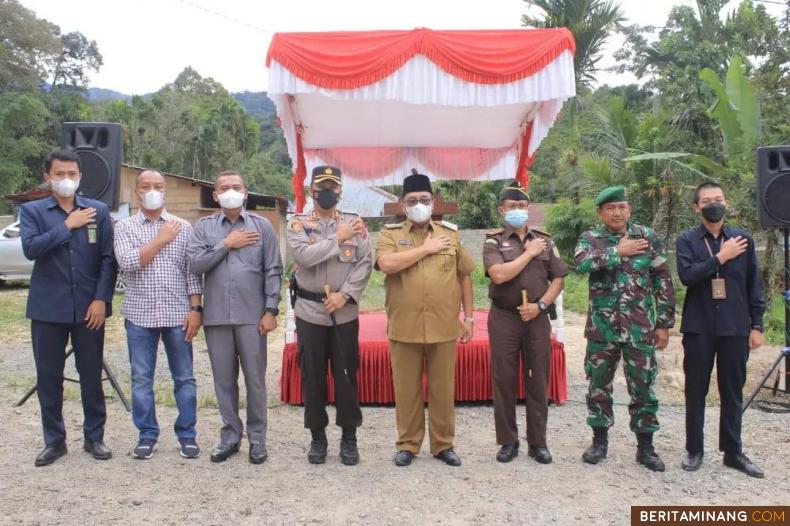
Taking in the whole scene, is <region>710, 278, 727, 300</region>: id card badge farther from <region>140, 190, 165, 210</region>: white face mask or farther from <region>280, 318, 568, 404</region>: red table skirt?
<region>140, 190, 165, 210</region>: white face mask

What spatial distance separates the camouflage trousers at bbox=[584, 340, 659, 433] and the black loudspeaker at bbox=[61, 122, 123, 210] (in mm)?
3535

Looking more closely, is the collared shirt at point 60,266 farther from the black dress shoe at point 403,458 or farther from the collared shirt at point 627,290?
the collared shirt at point 627,290

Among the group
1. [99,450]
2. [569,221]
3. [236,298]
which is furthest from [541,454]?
[569,221]

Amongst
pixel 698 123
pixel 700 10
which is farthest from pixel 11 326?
pixel 700 10

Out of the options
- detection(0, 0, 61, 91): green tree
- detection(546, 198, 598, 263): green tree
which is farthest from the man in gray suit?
detection(0, 0, 61, 91): green tree

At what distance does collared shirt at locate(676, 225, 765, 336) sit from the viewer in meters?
3.51

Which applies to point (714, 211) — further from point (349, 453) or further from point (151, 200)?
point (151, 200)

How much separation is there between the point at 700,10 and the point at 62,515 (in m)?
24.1

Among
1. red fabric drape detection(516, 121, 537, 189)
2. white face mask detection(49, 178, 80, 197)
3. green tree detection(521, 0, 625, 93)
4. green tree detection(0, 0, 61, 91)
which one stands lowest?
white face mask detection(49, 178, 80, 197)

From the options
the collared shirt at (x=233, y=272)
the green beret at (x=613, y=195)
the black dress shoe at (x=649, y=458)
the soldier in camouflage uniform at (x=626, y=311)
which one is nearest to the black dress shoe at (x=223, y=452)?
the collared shirt at (x=233, y=272)

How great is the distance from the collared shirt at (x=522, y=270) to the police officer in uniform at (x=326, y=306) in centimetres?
70

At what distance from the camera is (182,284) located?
12.2 ft

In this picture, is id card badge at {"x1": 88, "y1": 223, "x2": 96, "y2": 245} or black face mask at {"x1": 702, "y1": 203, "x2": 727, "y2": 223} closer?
black face mask at {"x1": 702, "y1": 203, "x2": 727, "y2": 223}

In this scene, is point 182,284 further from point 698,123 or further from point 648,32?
point 648,32
